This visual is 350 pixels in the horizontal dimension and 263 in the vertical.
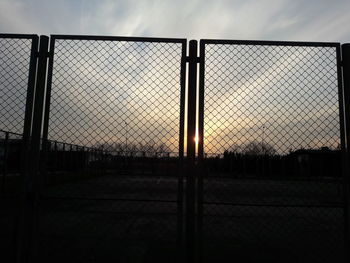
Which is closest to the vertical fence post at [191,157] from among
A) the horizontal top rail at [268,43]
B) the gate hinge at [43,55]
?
the horizontal top rail at [268,43]

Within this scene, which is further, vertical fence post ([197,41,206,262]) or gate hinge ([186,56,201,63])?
gate hinge ([186,56,201,63])

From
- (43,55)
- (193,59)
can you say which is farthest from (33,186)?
(193,59)

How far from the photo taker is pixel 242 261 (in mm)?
4402

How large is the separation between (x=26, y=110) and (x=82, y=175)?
20.4 metres

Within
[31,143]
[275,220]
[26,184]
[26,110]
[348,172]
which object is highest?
[26,110]

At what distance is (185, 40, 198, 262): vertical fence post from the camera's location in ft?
10.6

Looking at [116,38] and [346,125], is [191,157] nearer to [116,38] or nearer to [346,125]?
[116,38]

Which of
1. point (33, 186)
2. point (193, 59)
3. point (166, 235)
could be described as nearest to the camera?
point (33, 186)

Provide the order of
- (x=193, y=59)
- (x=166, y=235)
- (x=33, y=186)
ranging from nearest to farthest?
(x=33, y=186), (x=193, y=59), (x=166, y=235)

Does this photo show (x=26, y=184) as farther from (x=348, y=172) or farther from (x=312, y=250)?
(x=312, y=250)

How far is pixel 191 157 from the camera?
330 centimetres

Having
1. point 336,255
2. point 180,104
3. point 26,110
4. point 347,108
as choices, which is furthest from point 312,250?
point 26,110

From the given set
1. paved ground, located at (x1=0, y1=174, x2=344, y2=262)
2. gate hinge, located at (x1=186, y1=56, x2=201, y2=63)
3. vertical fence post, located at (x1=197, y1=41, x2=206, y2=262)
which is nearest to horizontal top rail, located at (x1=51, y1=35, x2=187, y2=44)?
gate hinge, located at (x1=186, y1=56, x2=201, y2=63)

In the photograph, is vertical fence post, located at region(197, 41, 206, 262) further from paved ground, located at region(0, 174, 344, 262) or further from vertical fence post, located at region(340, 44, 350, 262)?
vertical fence post, located at region(340, 44, 350, 262)
